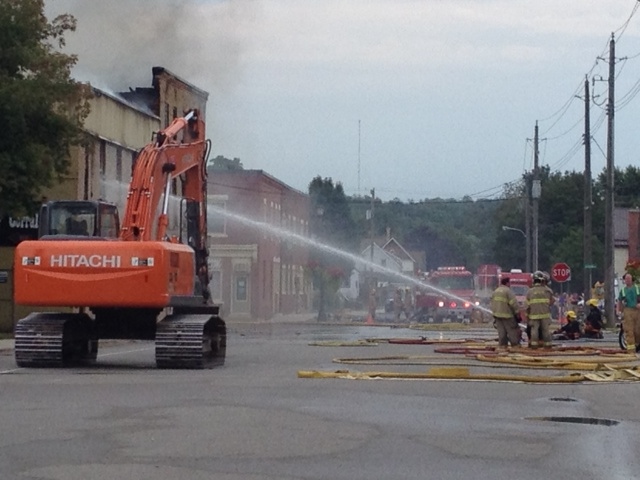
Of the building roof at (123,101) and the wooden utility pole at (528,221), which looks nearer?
the building roof at (123,101)

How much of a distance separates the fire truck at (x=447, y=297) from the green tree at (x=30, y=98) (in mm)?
27003

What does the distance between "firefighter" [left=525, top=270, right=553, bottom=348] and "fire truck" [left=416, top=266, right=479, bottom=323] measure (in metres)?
29.5

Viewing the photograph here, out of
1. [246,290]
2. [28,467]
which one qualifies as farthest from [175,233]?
[246,290]

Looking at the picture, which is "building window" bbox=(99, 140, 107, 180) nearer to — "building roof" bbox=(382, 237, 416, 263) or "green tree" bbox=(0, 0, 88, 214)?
"green tree" bbox=(0, 0, 88, 214)

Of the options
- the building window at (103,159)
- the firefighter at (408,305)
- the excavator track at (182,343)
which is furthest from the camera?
the firefighter at (408,305)

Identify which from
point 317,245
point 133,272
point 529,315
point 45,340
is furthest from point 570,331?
point 45,340

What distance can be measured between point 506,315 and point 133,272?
9.65m

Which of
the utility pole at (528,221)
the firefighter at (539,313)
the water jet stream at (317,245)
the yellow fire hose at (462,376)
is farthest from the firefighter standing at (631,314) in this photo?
the utility pole at (528,221)

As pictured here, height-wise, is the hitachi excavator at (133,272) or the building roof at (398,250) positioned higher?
the building roof at (398,250)

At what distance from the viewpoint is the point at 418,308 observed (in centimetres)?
6300

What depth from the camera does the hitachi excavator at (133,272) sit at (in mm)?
19953

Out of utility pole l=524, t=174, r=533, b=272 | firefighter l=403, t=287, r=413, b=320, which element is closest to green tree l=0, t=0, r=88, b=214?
firefighter l=403, t=287, r=413, b=320

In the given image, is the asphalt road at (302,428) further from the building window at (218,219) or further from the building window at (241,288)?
the building window at (241,288)

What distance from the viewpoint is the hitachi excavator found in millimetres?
19953
